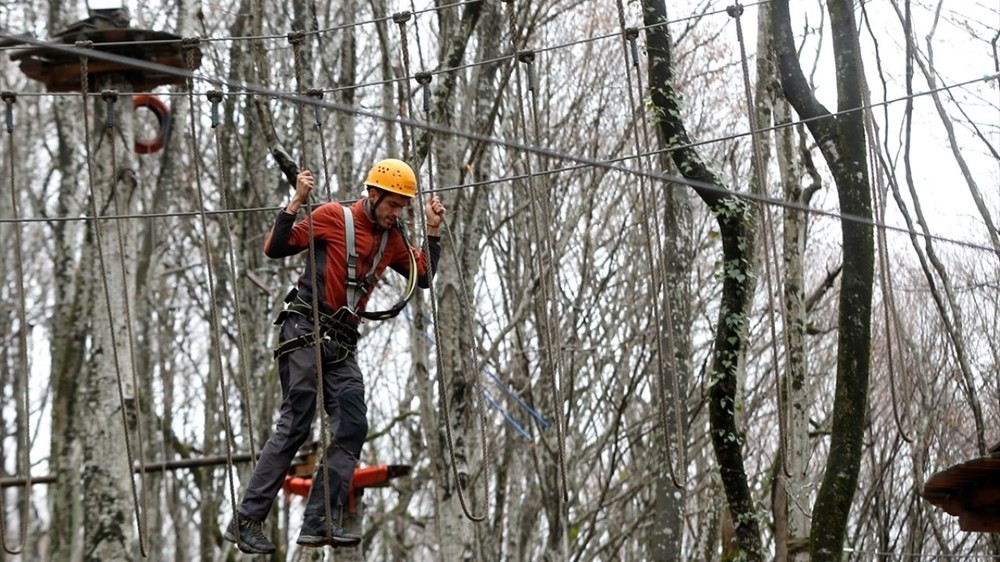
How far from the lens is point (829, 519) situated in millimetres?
6137

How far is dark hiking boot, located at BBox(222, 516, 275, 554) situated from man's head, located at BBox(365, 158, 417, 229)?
1182mm

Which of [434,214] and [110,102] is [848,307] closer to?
[434,214]

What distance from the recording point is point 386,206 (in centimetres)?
500

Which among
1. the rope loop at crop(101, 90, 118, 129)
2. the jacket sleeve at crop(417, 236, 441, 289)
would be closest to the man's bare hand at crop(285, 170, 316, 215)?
the jacket sleeve at crop(417, 236, 441, 289)

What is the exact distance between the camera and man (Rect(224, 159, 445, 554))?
4984 mm

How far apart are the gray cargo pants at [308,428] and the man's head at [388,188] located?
0.48 metres

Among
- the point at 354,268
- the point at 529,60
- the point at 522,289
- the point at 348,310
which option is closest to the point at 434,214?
the point at 354,268

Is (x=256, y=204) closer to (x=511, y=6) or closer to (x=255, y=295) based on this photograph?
(x=255, y=295)

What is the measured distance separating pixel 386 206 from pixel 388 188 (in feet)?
0.27

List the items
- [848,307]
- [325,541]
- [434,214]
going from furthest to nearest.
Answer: [848,307], [434,214], [325,541]

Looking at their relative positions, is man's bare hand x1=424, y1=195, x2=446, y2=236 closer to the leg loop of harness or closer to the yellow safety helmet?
the yellow safety helmet

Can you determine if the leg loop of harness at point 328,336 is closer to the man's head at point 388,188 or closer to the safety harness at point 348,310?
the safety harness at point 348,310

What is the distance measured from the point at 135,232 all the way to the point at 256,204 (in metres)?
4.32

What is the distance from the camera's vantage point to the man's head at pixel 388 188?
4957 millimetres
